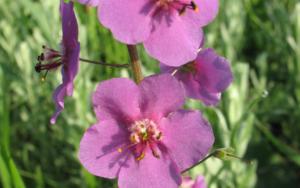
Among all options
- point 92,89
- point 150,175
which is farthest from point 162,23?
point 92,89

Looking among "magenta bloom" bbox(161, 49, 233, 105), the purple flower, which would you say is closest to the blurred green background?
"magenta bloom" bbox(161, 49, 233, 105)

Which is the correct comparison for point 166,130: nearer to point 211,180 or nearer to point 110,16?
point 110,16

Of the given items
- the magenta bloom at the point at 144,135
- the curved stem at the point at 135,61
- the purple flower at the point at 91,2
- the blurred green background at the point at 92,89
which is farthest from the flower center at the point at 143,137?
the blurred green background at the point at 92,89

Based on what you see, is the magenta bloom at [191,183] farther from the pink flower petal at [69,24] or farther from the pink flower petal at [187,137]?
the pink flower petal at [69,24]

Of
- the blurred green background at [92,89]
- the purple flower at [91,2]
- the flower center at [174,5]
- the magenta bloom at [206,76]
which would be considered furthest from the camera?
the blurred green background at [92,89]

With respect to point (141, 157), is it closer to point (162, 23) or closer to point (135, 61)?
point (135, 61)

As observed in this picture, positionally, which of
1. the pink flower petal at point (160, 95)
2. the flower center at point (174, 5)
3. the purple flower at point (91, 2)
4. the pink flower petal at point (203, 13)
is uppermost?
the purple flower at point (91, 2)

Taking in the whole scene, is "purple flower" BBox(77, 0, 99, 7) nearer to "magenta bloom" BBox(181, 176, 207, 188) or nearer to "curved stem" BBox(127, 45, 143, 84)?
"curved stem" BBox(127, 45, 143, 84)
